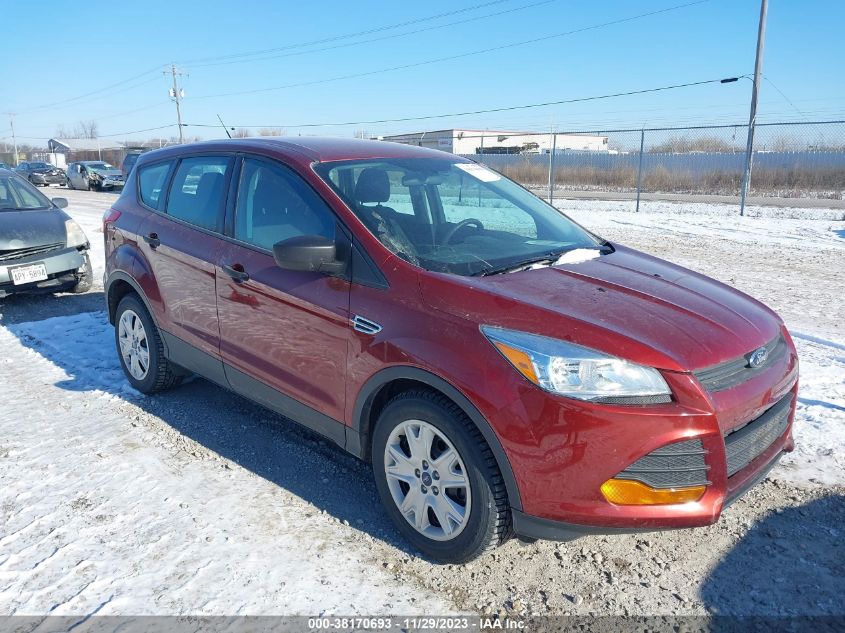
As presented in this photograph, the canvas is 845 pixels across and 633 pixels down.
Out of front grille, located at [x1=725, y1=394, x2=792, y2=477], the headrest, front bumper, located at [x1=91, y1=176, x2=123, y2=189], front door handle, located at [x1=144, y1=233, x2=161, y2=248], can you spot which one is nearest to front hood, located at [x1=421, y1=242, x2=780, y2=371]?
front grille, located at [x1=725, y1=394, x2=792, y2=477]

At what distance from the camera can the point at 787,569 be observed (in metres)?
2.80

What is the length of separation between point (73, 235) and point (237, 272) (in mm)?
5206

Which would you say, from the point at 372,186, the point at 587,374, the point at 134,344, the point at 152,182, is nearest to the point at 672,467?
the point at 587,374

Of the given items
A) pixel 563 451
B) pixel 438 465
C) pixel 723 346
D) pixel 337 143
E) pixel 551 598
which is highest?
pixel 337 143

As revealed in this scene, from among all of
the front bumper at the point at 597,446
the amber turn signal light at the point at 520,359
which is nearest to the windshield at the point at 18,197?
the amber turn signal light at the point at 520,359

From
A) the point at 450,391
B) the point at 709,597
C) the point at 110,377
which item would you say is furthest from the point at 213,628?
the point at 110,377

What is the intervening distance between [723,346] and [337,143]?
2.58m

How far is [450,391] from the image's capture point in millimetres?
2631

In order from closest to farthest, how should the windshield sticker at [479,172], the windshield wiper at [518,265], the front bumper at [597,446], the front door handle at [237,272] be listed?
the front bumper at [597,446] < the windshield wiper at [518,265] < the front door handle at [237,272] < the windshield sticker at [479,172]

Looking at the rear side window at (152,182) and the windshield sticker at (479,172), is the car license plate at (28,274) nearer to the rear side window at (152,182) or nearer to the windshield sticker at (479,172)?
the rear side window at (152,182)

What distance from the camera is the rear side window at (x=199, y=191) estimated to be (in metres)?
4.05

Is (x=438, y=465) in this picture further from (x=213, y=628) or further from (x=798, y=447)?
(x=798, y=447)

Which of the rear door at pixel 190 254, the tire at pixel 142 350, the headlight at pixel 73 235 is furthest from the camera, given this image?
the headlight at pixel 73 235

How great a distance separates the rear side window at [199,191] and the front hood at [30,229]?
367 cm
